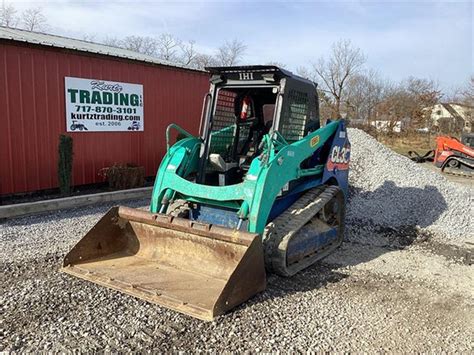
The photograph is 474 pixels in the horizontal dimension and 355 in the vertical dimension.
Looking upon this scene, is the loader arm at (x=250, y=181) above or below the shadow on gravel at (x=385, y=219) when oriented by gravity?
above

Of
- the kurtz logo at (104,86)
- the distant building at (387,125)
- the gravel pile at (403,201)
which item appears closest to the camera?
the gravel pile at (403,201)

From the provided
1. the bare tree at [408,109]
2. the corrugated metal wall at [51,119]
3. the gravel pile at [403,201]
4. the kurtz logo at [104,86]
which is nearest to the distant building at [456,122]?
the bare tree at [408,109]

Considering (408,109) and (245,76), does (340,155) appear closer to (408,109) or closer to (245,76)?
(245,76)

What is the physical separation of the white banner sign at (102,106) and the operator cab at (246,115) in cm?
454

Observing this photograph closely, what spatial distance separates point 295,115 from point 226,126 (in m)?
0.98

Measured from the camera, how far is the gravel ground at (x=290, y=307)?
3516mm

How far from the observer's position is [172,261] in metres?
4.84

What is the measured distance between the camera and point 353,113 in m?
32.8

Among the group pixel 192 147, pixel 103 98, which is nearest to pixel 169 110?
pixel 103 98

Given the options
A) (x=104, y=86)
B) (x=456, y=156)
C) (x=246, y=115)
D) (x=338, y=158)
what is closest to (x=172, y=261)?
(x=246, y=115)

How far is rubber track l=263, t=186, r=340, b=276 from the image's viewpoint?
461cm

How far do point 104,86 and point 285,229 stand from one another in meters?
6.54

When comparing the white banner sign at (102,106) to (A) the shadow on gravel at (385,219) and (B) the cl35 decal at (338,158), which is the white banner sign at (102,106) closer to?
(A) the shadow on gravel at (385,219)

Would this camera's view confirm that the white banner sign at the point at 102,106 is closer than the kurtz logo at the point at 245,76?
No
